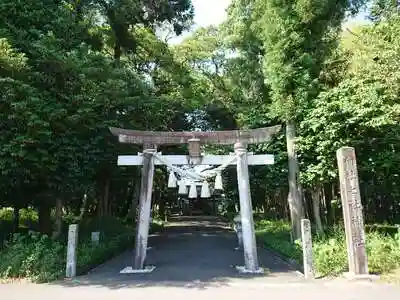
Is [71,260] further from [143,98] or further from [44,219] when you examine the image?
[143,98]

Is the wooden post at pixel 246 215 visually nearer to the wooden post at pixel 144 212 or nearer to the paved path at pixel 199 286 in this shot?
the paved path at pixel 199 286

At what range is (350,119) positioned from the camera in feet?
46.2

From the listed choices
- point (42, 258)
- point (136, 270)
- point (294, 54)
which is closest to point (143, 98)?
point (294, 54)

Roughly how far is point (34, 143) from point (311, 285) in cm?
→ 869

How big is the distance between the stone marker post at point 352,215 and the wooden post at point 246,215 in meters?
2.61

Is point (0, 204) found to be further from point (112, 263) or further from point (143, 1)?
point (143, 1)

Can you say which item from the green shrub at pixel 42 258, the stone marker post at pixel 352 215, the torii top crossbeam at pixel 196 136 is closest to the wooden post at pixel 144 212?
the torii top crossbeam at pixel 196 136

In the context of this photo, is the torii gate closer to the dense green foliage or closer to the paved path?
the paved path

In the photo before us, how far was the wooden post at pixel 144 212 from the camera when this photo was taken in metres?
11.3

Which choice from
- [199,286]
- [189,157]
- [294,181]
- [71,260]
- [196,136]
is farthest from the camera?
[294,181]

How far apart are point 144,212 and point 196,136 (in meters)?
2.72

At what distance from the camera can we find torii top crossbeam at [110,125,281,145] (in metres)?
12.2

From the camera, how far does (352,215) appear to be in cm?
977

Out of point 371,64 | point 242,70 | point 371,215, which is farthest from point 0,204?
point 371,215
